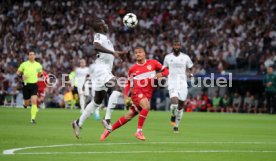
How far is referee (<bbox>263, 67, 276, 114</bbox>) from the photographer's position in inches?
1463

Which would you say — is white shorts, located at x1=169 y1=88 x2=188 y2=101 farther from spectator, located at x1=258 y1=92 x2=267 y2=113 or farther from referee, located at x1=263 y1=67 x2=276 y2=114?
spectator, located at x1=258 y1=92 x2=267 y2=113

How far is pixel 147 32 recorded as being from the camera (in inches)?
1829

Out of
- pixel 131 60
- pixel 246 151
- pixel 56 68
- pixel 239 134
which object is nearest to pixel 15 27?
pixel 56 68

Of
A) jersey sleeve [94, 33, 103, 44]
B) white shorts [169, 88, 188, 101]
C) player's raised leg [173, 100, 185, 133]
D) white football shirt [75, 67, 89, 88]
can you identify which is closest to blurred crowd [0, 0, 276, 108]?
white football shirt [75, 67, 89, 88]

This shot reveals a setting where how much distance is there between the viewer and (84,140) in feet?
57.9

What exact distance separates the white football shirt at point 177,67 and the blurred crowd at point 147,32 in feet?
51.0

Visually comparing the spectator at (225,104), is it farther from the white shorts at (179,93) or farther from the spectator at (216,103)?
the white shorts at (179,93)

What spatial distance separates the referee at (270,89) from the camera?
122ft

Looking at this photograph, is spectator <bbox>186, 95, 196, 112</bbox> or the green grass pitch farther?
spectator <bbox>186, 95, 196, 112</bbox>

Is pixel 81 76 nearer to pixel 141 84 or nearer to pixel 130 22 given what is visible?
pixel 130 22

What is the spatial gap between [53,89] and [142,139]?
28297 mm

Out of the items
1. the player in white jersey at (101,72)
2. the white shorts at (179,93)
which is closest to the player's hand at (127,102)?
the player in white jersey at (101,72)

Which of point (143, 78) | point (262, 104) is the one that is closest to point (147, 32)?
point (262, 104)

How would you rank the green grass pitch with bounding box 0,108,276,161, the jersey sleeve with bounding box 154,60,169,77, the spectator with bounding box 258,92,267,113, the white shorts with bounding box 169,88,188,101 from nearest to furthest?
1. the green grass pitch with bounding box 0,108,276,161
2. the jersey sleeve with bounding box 154,60,169,77
3. the white shorts with bounding box 169,88,188,101
4. the spectator with bounding box 258,92,267,113
